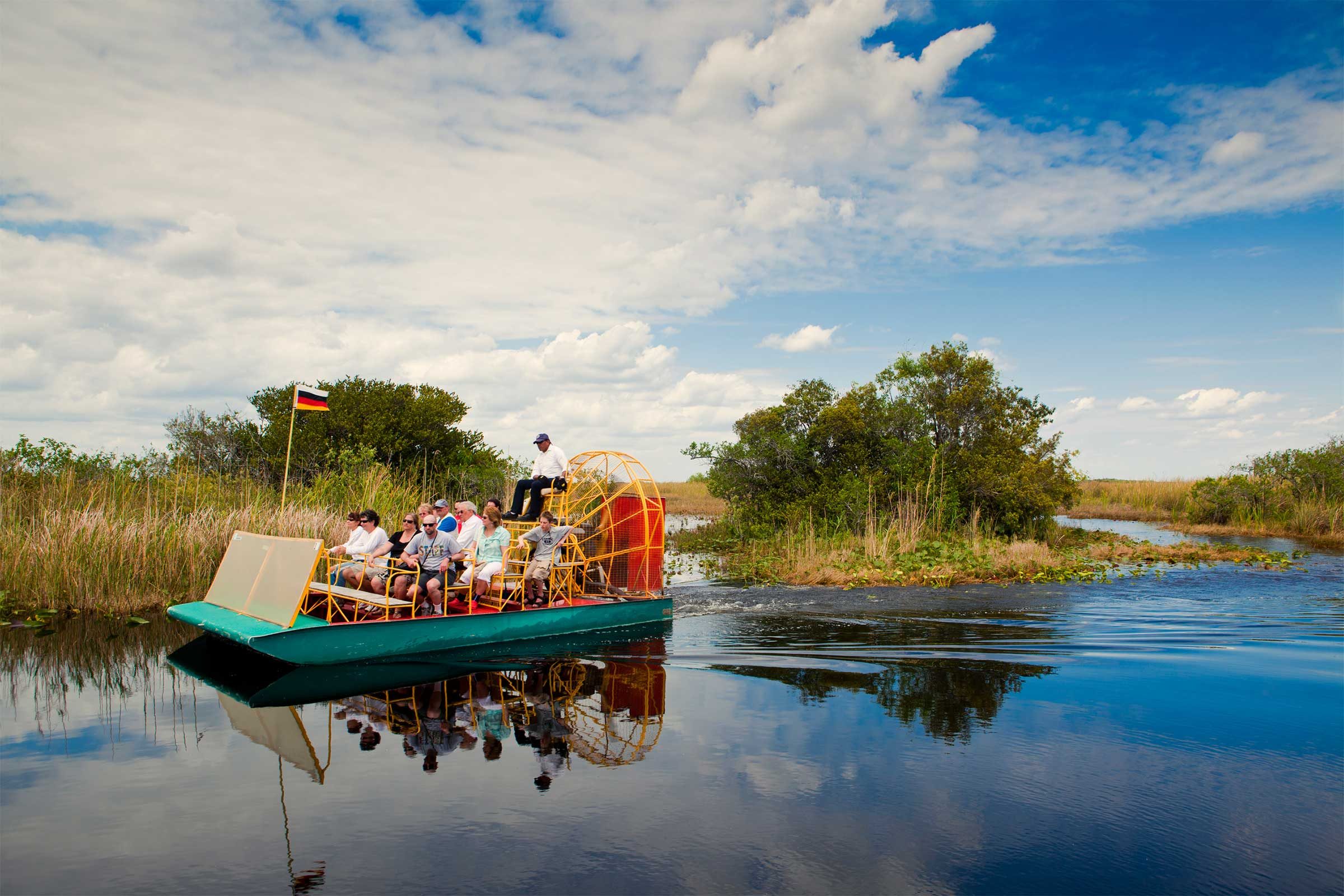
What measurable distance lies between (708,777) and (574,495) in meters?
8.27

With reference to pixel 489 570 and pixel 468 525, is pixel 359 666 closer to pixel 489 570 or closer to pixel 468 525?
pixel 489 570

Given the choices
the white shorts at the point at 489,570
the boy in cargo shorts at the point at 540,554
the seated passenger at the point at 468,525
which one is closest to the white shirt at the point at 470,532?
the seated passenger at the point at 468,525

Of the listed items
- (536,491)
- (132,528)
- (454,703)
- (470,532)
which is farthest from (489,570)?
(132,528)

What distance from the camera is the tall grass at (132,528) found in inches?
499

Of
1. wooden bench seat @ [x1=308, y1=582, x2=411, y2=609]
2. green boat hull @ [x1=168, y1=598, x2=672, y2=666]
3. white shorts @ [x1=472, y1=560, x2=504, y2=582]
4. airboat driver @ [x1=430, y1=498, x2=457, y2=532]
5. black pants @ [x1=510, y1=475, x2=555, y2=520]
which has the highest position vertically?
black pants @ [x1=510, y1=475, x2=555, y2=520]

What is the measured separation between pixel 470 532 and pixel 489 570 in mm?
729

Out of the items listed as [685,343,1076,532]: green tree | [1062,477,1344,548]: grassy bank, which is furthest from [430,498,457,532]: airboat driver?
[1062,477,1344,548]: grassy bank

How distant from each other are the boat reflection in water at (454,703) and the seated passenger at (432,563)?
2.64 ft

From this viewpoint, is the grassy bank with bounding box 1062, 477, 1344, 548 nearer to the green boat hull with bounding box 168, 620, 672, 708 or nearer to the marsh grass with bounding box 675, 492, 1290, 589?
the marsh grass with bounding box 675, 492, 1290, 589

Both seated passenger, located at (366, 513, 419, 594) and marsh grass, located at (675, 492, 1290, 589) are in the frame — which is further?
marsh grass, located at (675, 492, 1290, 589)

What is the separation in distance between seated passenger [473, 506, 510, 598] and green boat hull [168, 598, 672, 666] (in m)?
0.72

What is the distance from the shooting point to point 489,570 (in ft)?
37.6

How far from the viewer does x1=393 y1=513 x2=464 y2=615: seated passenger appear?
411 inches

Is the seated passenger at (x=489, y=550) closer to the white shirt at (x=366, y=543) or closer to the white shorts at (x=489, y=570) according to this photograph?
the white shorts at (x=489, y=570)
